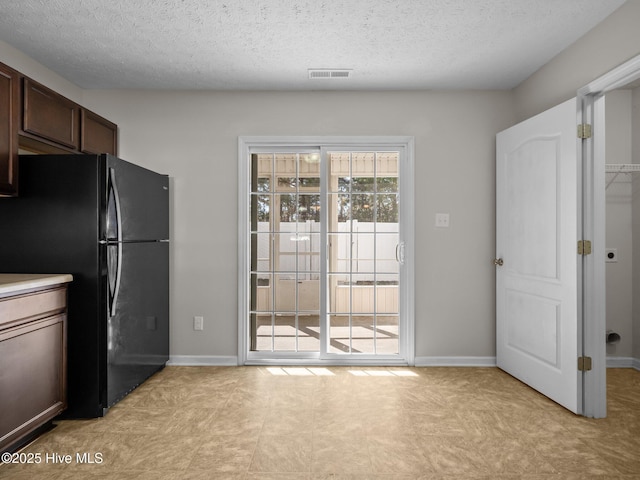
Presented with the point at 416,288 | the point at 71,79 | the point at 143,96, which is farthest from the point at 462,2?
the point at 71,79

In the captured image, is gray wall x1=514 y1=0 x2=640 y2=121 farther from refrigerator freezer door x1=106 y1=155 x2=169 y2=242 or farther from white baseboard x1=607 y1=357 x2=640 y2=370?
refrigerator freezer door x1=106 y1=155 x2=169 y2=242

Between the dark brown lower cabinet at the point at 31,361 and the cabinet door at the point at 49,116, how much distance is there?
1091mm

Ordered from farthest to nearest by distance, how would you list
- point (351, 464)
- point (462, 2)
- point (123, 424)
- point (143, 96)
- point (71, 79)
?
point (143, 96), point (71, 79), point (123, 424), point (462, 2), point (351, 464)

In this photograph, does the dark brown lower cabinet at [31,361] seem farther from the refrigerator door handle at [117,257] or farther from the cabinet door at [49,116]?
the cabinet door at [49,116]

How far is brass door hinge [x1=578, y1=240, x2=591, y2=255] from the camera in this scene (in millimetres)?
2705

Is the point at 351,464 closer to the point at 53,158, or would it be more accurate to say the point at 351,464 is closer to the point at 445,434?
the point at 445,434

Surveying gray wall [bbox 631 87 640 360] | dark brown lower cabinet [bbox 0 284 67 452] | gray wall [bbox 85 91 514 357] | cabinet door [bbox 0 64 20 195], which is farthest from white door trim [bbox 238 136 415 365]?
gray wall [bbox 631 87 640 360]

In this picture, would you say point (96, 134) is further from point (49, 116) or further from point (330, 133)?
point (330, 133)

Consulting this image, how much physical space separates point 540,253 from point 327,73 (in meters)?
2.17

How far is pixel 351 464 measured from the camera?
2.16m

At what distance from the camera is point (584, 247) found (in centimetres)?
271

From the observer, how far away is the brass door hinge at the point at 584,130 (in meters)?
2.70

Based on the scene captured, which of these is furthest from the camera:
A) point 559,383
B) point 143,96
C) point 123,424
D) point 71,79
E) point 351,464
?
point 143,96

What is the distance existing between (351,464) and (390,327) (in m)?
1.87
